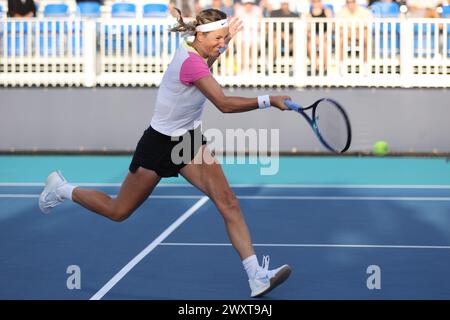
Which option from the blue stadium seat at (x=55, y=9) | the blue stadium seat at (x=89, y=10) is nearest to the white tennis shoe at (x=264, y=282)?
the blue stadium seat at (x=89, y=10)

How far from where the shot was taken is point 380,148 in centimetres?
1711

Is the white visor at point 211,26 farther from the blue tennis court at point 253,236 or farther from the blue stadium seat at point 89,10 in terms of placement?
the blue stadium seat at point 89,10

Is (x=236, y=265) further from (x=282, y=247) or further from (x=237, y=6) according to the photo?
(x=237, y=6)

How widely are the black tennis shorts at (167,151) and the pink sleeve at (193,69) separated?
42cm

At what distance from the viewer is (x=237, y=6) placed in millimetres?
20172

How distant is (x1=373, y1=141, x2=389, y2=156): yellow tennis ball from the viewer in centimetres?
1708

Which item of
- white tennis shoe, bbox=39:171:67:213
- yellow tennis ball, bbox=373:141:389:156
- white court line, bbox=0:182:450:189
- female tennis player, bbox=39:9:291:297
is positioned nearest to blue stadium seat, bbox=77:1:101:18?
yellow tennis ball, bbox=373:141:389:156

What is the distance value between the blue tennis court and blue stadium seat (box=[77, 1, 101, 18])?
17.0 ft

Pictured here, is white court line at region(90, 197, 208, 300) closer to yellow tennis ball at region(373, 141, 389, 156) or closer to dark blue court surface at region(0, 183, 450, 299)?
dark blue court surface at region(0, 183, 450, 299)

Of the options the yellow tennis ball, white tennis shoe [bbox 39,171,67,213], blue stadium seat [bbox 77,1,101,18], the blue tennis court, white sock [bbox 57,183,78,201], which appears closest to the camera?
the blue tennis court

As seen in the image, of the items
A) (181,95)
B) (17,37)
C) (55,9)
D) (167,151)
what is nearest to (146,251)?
(167,151)

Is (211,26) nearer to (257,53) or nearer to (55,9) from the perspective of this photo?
(257,53)

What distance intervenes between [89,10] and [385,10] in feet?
17.8
